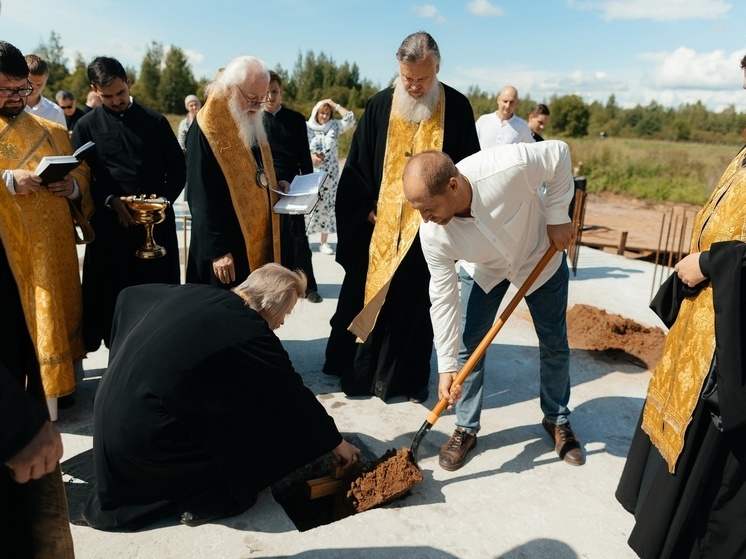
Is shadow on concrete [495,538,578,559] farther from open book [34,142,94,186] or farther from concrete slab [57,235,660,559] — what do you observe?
open book [34,142,94,186]

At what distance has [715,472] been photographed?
2299 mm

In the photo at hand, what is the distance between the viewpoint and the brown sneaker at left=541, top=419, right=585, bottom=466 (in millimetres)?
3271

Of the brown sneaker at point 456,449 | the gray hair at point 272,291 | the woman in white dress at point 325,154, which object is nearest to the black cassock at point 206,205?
the gray hair at point 272,291

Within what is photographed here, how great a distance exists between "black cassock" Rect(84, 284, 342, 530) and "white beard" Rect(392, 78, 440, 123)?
5.86 ft

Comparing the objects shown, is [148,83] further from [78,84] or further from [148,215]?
[148,215]

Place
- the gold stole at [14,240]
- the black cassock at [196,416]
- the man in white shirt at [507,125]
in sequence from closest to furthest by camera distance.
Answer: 1. the gold stole at [14,240]
2. the black cassock at [196,416]
3. the man in white shirt at [507,125]

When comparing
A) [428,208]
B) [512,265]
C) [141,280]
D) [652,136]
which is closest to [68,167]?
[141,280]

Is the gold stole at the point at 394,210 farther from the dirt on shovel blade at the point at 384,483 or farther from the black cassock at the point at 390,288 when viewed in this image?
the dirt on shovel blade at the point at 384,483

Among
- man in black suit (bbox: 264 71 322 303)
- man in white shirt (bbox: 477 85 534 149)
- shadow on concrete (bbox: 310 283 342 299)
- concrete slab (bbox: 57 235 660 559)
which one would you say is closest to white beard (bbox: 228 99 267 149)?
man in black suit (bbox: 264 71 322 303)

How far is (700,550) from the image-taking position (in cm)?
237

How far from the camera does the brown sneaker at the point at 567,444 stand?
10.7ft

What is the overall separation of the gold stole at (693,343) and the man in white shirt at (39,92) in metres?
5.02

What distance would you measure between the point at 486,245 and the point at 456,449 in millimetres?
1185

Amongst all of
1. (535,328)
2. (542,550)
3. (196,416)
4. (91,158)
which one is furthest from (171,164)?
(542,550)
